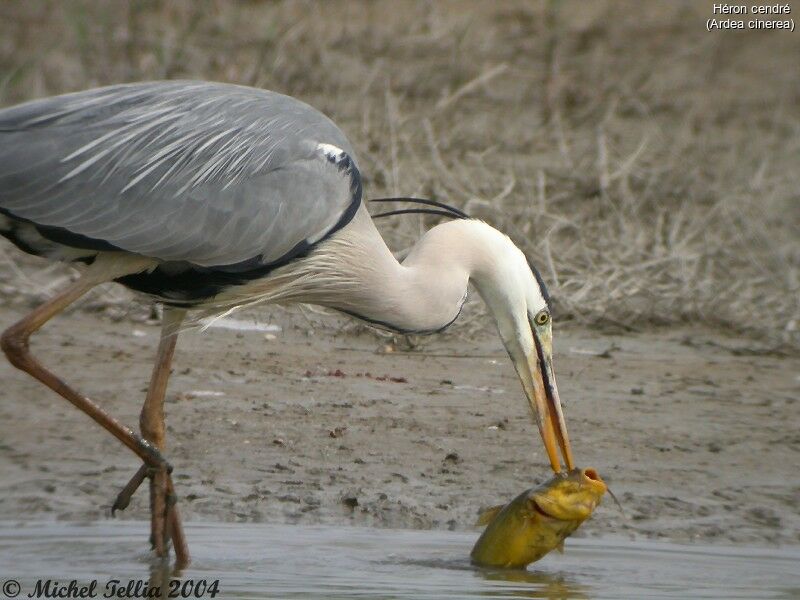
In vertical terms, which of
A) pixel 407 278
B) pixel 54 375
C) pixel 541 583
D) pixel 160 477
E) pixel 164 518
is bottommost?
pixel 541 583

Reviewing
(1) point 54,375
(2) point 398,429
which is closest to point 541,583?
(2) point 398,429

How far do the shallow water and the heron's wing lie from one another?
1019 millimetres

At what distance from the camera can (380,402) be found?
7301 millimetres

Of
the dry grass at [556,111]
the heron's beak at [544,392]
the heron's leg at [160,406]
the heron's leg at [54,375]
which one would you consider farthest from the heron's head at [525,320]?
the dry grass at [556,111]

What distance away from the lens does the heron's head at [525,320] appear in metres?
5.93

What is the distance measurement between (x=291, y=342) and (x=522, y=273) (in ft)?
8.03

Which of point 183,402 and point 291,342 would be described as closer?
point 183,402

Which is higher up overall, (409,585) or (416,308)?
(416,308)

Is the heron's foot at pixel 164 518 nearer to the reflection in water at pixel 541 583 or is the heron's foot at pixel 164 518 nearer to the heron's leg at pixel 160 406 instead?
the heron's leg at pixel 160 406

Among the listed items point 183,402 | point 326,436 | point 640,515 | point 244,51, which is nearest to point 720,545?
point 640,515

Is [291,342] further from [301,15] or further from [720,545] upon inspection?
[301,15]

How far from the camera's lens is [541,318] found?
596 centimetres

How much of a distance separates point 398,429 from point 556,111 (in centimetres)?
516

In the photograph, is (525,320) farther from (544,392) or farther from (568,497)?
(568,497)
